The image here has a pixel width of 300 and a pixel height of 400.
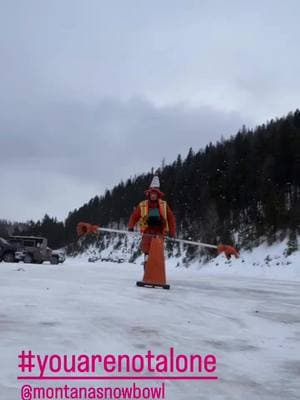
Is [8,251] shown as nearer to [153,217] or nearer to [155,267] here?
[153,217]

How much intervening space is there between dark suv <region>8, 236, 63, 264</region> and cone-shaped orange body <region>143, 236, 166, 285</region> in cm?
2394

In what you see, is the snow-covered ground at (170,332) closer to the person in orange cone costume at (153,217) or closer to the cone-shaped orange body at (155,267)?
the cone-shaped orange body at (155,267)

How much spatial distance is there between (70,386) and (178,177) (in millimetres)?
79659

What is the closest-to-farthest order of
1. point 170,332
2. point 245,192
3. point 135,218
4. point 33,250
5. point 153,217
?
point 170,332
point 153,217
point 135,218
point 33,250
point 245,192

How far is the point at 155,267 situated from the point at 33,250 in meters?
25.2

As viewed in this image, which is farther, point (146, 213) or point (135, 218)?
point (135, 218)

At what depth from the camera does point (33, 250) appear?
3381 centimetres

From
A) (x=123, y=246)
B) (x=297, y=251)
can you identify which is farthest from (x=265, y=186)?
(x=123, y=246)

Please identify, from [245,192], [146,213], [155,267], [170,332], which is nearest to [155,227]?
[146,213]

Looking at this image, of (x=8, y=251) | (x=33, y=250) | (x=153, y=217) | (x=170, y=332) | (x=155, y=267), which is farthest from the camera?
(x=33, y=250)

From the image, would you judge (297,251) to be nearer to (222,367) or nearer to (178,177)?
(222,367)

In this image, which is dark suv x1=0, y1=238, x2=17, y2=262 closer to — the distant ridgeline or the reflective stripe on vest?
the distant ridgeline

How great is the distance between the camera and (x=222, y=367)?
355cm

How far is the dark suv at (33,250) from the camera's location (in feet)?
109
